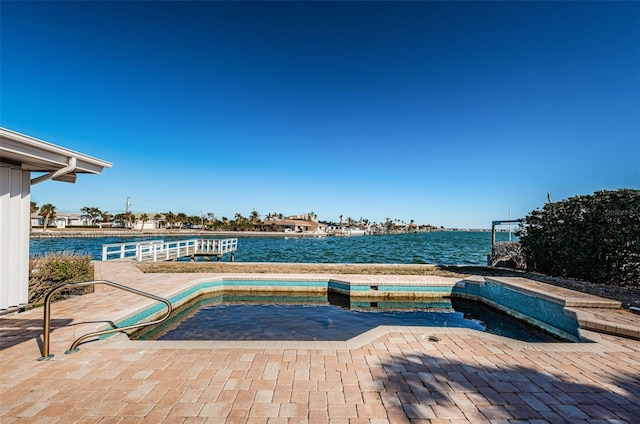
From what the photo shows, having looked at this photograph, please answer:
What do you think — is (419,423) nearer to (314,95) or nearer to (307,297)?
(307,297)

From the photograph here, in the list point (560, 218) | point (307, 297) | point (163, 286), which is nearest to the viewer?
point (163, 286)

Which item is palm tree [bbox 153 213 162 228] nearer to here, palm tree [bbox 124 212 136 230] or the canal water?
palm tree [bbox 124 212 136 230]

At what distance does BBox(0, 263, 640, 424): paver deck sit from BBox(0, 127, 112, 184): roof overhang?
8.57 feet

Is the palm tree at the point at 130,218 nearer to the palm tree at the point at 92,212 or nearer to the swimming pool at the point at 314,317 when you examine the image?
the palm tree at the point at 92,212

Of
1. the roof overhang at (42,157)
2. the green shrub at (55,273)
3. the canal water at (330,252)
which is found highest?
the roof overhang at (42,157)

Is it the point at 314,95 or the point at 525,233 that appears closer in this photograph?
the point at 525,233

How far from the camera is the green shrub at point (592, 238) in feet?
29.1

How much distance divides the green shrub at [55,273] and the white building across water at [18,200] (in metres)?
2.87

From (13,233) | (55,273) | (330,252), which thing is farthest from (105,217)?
(13,233)

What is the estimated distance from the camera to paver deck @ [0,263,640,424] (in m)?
2.67

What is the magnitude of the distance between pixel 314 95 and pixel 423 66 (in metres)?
6.21

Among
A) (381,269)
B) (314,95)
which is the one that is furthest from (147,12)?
(381,269)

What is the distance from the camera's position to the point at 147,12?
1028 cm

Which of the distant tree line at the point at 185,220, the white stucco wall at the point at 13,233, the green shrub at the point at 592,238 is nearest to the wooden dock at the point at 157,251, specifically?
the white stucco wall at the point at 13,233
